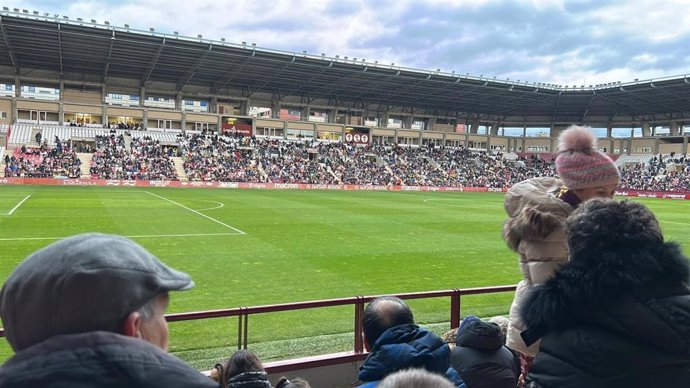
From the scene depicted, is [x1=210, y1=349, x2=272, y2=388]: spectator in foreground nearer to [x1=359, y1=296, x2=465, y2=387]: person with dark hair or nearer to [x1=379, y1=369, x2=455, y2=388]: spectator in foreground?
[x1=359, y1=296, x2=465, y2=387]: person with dark hair

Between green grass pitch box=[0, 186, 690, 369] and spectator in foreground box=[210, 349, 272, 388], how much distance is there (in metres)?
3.09

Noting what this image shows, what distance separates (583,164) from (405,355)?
5.49ft

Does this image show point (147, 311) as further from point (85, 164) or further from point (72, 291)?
point (85, 164)

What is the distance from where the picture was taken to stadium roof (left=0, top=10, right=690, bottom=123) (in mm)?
48438

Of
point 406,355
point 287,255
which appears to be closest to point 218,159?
point 287,255

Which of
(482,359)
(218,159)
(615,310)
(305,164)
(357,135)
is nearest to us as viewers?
(615,310)

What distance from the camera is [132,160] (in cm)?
5247

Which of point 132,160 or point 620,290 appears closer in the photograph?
point 620,290

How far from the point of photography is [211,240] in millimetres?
16641

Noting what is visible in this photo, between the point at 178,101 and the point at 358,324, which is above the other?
the point at 178,101

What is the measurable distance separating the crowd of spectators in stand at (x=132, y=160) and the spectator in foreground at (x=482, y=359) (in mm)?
48589

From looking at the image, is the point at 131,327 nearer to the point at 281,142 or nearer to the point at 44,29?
the point at 44,29

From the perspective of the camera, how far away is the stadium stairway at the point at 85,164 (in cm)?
4766

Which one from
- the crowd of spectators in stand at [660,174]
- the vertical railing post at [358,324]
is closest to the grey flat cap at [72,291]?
the vertical railing post at [358,324]
